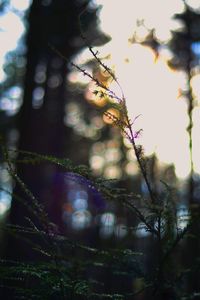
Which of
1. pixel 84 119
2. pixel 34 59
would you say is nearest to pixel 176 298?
pixel 34 59

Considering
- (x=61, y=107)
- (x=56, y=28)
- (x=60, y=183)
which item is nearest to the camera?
(x=56, y=28)

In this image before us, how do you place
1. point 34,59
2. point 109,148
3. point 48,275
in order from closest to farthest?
point 48,275 < point 34,59 < point 109,148

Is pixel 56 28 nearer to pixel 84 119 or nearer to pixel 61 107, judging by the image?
pixel 61 107

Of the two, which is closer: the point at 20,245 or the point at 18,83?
the point at 20,245

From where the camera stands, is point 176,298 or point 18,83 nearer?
point 176,298

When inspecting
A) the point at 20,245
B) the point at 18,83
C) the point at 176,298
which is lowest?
the point at 176,298

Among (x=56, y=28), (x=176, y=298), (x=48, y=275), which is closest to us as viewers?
(x=176, y=298)

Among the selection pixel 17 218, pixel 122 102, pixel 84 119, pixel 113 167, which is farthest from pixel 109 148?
pixel 122 102

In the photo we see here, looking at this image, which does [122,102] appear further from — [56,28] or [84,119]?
[84,119]

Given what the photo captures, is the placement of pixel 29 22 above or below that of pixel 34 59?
above
